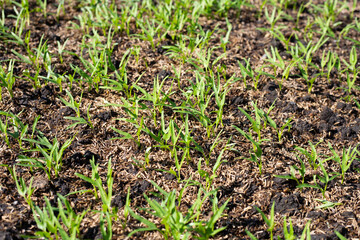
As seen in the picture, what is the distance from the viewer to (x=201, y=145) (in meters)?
2.33

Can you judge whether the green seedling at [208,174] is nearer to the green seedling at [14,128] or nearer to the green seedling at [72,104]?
the green seedling at [72,104]

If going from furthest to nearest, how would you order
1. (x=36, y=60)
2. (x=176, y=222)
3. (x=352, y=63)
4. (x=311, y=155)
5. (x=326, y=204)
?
(x=36, y=60), (x=352, y=63), (x=311, y=155), (x=326, y=204), (x=176, y=222)

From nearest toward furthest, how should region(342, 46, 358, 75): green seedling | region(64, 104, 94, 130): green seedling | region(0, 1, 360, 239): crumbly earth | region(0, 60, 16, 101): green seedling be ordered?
1. region(0, 1, 360, 239): crumbly earth
2. region(64, 104, 94, 130): green seedling
3. region(0, 60, 16, 101): green seedling
4. region(342, 46, 358, 75): green seedling

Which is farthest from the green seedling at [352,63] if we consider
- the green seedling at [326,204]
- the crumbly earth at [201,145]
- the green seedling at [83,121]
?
the green seedling at [83,121]

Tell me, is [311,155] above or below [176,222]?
above

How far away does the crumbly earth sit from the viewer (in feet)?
6.43

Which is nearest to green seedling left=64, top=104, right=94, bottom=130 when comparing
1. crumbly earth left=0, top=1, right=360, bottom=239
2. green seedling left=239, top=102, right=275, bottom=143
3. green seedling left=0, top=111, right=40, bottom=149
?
crumbly earth left=0, top=1, right=360, bottom=239

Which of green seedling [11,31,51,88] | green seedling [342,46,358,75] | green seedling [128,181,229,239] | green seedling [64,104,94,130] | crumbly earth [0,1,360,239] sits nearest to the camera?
green seedling [128,181,229,239]

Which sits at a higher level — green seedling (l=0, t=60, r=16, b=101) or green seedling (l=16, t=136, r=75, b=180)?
green seedling (l=0, t=60, r=16, b=101)

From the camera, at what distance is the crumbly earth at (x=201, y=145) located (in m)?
1.96

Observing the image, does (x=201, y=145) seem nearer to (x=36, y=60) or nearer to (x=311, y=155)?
(x=311, y=155)

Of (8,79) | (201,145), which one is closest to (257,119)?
(201,145)

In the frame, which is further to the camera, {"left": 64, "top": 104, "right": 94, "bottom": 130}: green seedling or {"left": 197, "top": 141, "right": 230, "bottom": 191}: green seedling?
{"left": 64, "top": 104, "right": 94, "bottom": 130}: green seedling

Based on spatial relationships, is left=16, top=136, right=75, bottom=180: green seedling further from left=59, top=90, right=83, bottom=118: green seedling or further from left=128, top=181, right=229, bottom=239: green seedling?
left=128, top=181, right=229, bottom=239: green seedling
